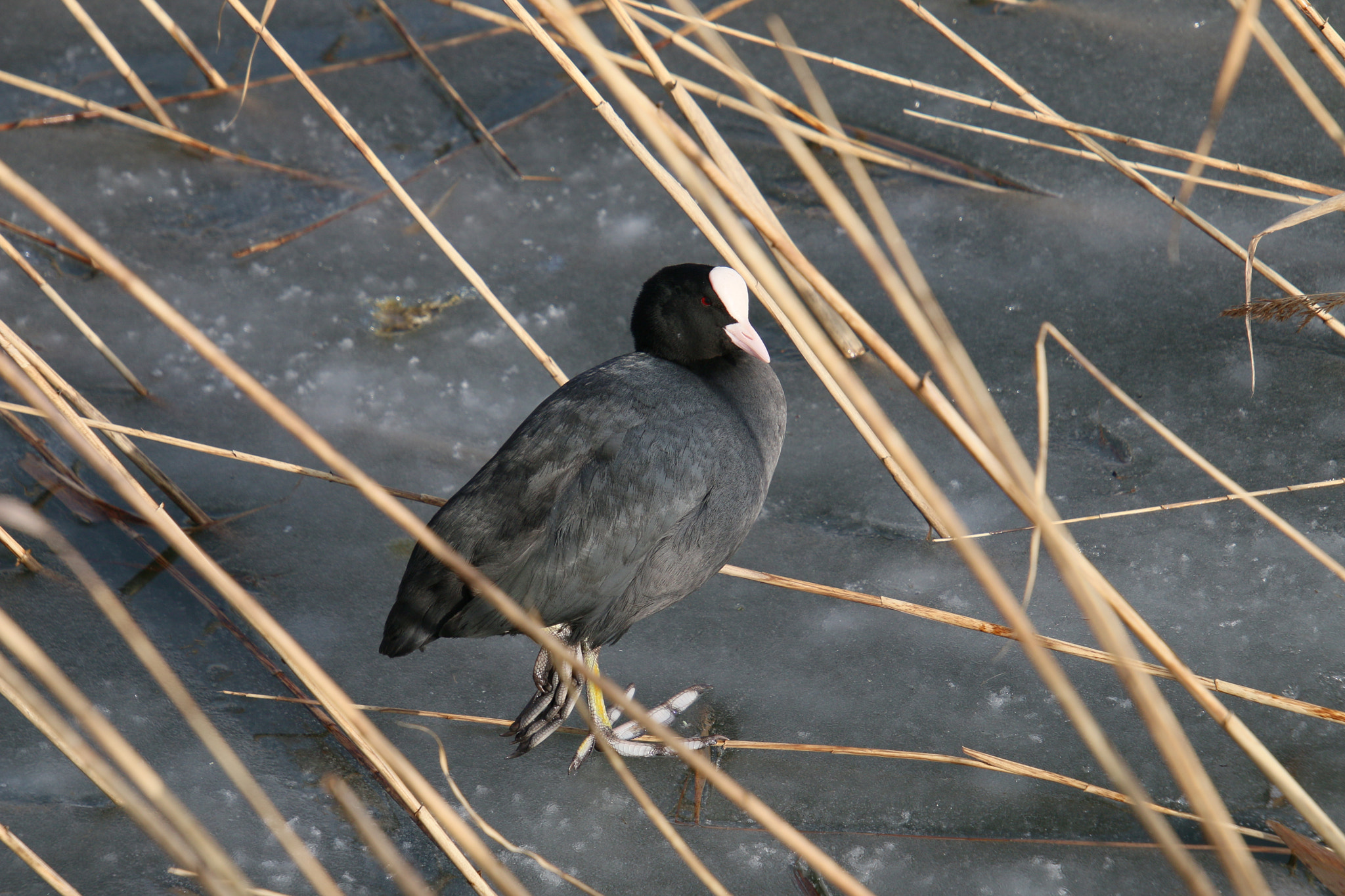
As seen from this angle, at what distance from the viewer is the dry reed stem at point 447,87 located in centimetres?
285

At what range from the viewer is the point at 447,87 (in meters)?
2.98

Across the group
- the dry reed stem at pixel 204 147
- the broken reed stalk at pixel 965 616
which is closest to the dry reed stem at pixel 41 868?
the broken reed stalk at pixel 965 616

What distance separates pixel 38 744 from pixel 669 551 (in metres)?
1.12

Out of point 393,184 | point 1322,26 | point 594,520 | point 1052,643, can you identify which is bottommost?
point 1052,643

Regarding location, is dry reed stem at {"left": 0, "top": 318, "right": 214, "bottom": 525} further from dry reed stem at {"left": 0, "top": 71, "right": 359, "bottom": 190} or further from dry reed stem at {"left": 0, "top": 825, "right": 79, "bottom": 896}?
dry reed stem at {"left": 0, "top": 71, "right": 359, "bottom": 190}

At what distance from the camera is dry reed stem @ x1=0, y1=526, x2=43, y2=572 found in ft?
6.25

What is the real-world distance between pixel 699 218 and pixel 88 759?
1154 mm

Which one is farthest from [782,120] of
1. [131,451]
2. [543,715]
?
[131,451]

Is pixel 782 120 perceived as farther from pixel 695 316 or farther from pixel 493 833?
pixel 695 316

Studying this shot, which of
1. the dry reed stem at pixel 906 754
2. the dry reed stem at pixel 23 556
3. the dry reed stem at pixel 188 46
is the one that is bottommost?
the dry reed stem at pixel 906 754

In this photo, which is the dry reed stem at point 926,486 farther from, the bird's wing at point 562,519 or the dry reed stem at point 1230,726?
the bird's wing at point 562,519

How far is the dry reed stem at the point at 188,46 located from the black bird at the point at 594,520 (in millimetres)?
1646

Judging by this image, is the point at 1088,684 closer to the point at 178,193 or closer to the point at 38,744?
the point at 38,744

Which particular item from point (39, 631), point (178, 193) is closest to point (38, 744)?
point (39, 631)
